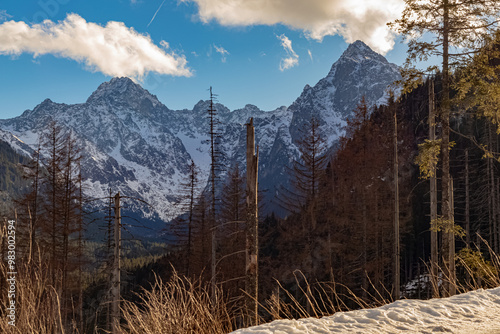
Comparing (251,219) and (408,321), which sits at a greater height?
(251,219)

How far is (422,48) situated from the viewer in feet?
36.6

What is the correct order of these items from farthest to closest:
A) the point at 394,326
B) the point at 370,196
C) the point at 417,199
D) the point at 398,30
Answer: the point at 417,199 < the point at 370,196 < the point at 398,30 < the point at 394,326

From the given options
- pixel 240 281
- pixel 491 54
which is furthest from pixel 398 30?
pixel 240 281

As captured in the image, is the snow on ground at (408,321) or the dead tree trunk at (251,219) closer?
the snow on ground at (408,321)

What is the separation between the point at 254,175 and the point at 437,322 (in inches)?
220

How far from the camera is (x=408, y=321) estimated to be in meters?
4.15

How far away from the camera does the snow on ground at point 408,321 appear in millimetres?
3902

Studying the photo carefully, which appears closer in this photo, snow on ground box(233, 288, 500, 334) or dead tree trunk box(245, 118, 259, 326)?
snow on ground box(233, 288, 500, 334)

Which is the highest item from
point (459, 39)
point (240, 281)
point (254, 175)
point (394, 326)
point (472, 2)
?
point (472, 2)

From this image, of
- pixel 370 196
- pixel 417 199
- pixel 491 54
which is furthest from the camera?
pixel 417 199

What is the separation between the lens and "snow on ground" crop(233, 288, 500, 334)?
3.90 m

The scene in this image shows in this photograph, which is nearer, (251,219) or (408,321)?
(408,321)

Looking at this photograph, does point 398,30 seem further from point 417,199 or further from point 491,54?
point 417,199

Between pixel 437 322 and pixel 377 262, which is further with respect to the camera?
pixel 377 262
